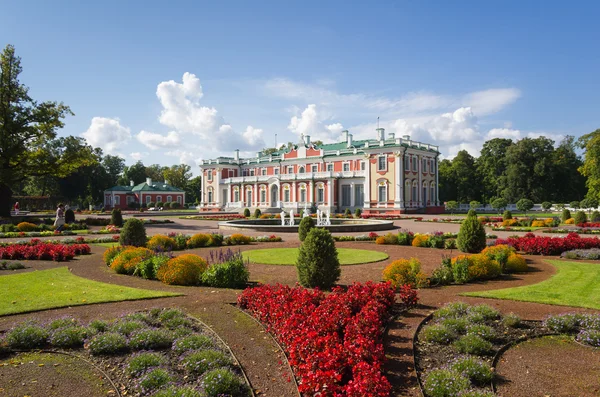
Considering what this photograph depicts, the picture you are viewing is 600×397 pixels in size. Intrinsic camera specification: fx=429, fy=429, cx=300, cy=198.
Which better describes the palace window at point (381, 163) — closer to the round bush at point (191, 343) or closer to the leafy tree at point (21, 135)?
the leafy tree at point (21, 135)

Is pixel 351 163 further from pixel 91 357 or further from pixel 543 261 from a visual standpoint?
pixel 91 357

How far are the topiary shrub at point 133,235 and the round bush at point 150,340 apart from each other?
9618mm

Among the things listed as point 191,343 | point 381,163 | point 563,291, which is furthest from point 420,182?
point 191,343

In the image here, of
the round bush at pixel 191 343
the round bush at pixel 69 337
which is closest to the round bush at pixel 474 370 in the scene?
the round bush at pixel 191 343

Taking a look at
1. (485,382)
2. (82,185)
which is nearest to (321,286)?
(485,382)

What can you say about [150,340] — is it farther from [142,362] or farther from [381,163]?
[381,163]

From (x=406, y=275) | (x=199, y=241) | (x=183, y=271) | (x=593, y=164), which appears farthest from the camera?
(x=593, y=164)

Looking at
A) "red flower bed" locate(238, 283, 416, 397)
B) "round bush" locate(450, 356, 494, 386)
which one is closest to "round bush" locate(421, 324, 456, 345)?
"red flower bed" locate(238, 283, 416, 397)

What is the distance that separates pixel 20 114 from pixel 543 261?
113ft

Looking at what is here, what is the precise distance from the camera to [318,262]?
9.02m

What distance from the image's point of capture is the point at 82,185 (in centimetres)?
7312

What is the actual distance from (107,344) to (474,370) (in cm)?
453

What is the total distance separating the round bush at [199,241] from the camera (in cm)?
1738

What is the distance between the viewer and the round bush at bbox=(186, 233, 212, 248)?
57.0 ft
